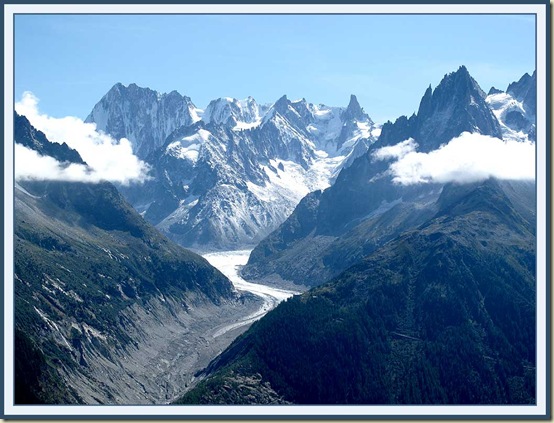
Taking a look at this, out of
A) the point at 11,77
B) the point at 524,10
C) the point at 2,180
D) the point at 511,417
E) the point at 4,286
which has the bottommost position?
the point at 511,417

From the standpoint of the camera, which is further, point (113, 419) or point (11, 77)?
point (11, 77)

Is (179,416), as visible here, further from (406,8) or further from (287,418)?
(406,8)

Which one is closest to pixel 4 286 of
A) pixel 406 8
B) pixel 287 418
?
pixel 287 418

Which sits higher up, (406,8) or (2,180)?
(406,8)

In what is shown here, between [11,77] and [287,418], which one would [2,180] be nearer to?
[11,77]

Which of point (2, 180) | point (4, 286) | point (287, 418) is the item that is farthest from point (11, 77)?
point (287, 418)

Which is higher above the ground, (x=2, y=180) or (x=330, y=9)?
(x=330, y=9)

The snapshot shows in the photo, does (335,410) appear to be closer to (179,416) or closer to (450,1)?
(179,416)

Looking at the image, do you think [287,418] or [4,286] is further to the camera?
[4,286]
